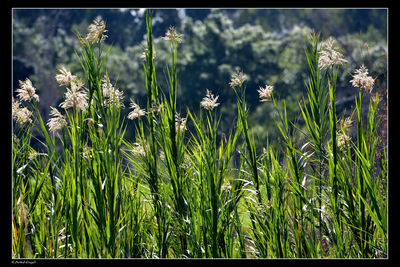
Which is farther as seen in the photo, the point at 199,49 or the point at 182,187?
the point at 199,49

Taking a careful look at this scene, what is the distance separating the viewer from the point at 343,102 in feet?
45.3

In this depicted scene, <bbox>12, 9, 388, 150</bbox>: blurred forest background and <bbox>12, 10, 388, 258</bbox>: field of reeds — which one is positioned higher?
<bbox>12, 9, 388, 150</bbox>: blurred forest background

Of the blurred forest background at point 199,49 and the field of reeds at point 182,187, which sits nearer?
the field of reeds at point 182,187

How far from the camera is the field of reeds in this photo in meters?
2.34

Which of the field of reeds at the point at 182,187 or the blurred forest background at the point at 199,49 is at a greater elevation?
the blurred forest background at the point at 199,49

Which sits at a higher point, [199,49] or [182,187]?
[199,49]

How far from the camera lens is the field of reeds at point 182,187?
2340mm

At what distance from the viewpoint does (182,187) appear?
2451 mm

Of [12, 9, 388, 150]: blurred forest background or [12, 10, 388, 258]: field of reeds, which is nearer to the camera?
[12, 10, 388, 258]: field of reeds

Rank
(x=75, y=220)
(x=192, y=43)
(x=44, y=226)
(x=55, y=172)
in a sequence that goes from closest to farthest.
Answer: (x=75, y=220) → (x=44, y=226) → (x=55, y=172) → (x=192, y=43)
